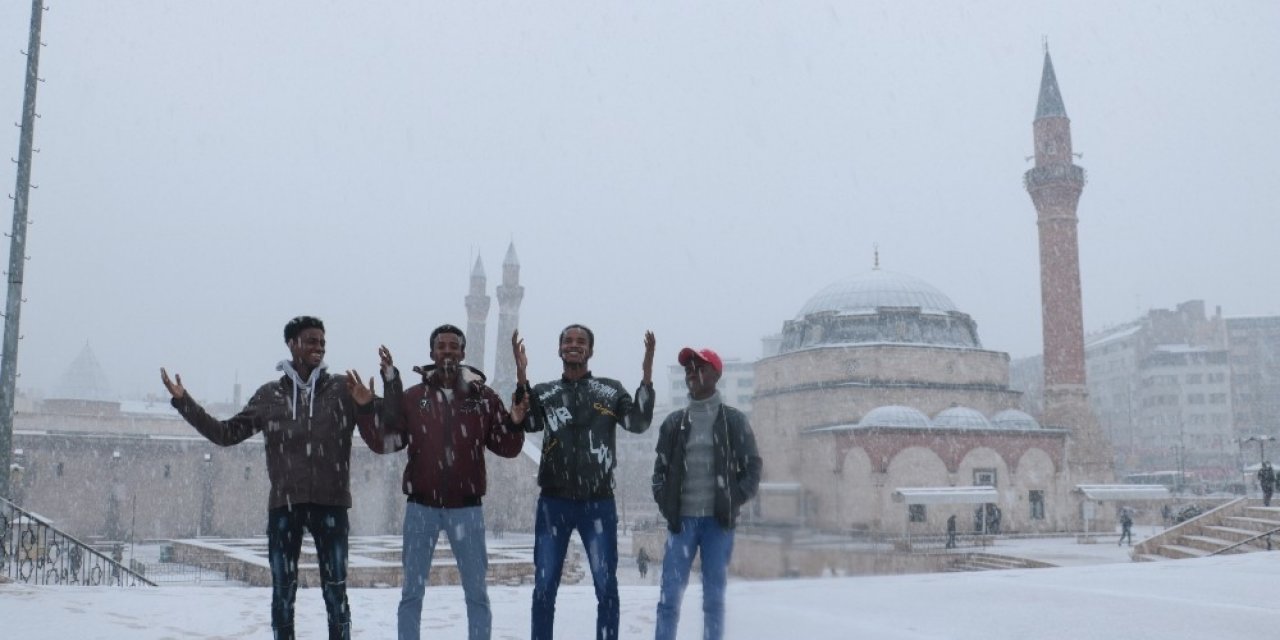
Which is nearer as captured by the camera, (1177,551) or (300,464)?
(300,464)

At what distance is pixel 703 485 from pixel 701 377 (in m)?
0.45

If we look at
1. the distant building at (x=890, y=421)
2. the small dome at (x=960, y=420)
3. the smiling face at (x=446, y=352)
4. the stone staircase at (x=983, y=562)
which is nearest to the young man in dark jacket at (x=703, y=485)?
the smiling face at (x=446, y=352)

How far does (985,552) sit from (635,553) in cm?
1122

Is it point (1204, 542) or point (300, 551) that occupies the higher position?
point (300, 551)

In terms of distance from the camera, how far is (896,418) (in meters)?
28.7

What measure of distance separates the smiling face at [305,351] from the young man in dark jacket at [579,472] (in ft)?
2.65

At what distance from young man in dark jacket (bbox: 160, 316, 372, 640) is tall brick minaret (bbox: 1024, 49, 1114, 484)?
31.1 meters

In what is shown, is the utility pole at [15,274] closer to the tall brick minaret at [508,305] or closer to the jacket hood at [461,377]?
the jacket hood at [461,377]

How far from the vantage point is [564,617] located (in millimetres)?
4891

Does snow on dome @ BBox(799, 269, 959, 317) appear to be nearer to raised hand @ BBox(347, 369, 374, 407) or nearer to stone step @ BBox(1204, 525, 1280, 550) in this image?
stone step @ BBox(1204, 525, 1280, 550)

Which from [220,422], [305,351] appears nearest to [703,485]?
[305,351]

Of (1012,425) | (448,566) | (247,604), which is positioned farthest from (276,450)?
(1012,425)

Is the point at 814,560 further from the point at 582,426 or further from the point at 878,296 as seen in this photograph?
the point at 878,296

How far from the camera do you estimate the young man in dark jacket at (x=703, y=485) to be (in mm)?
3814
